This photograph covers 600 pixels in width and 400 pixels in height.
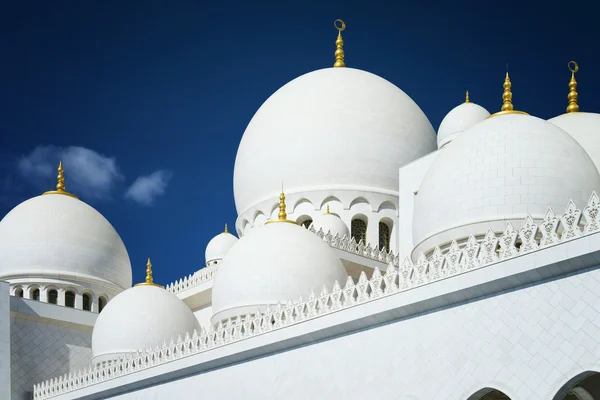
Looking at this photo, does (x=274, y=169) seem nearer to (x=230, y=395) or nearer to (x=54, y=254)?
(x=54, y=254)

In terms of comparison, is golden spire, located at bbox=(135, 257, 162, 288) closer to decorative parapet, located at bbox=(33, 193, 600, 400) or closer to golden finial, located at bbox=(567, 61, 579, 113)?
decorative parapet, located at bbox=(33, 193, 600, 400)

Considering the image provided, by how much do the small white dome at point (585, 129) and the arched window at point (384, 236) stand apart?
5044 mm

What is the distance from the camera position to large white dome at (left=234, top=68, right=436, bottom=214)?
2252 centimetres

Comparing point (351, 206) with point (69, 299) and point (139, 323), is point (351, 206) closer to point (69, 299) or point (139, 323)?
point (139, 323)

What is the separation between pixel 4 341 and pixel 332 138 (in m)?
9.09

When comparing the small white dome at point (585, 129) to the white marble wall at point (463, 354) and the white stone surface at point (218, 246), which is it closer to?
the white marble wall at point (463, 354)

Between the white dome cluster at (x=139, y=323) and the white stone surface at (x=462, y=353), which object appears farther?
the white dome cluster at (x=139, y=323)

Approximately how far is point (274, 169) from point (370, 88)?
3.31 m

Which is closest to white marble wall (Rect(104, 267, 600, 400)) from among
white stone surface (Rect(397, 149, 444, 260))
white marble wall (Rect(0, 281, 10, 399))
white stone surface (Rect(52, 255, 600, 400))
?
white stone surface (Rect(52, 255, 600, 400))

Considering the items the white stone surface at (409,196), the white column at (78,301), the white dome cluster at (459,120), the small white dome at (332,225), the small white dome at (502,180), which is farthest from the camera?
the white column at (78,301)

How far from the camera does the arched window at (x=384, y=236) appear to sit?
2236 centimetres

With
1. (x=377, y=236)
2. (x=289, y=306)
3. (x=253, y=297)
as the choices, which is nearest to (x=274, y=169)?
(x=377, y=236)

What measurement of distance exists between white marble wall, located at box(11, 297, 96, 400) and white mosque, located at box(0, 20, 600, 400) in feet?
0.13

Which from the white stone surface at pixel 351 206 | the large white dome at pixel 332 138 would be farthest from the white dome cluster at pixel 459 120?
the white stone surface at pixel 351 206
